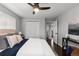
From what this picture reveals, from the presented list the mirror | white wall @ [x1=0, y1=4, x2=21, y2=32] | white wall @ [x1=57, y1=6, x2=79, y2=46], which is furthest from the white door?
white wall @ [x1=0, y1=4, x2=21, y2=32]

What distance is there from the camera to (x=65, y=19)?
98 cm

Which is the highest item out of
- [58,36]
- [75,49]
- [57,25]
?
[57,25]

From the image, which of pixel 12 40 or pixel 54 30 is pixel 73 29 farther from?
pixel 12 40

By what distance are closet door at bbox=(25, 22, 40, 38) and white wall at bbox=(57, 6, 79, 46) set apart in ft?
0.82

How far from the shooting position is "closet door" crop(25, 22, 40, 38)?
992mm

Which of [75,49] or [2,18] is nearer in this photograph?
[75,49]

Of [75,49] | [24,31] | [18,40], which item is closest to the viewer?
[75,49]

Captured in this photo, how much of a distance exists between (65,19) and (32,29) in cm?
38

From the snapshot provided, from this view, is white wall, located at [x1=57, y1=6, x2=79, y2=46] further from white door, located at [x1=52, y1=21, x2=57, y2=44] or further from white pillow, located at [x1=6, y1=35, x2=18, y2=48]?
white pillow, located at [x1=6, y1=35, x2=18, y2=48]

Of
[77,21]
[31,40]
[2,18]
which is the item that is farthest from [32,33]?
[77,21]

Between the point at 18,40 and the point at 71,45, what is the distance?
0.61 metres

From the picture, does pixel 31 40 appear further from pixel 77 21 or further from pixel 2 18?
pixel 77 21

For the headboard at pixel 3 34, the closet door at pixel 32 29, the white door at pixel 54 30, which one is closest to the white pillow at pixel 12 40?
the headboard at pixel 3 34

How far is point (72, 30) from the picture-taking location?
2.97ft
